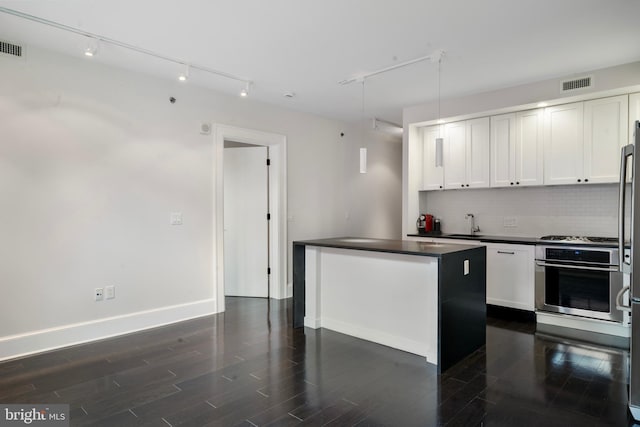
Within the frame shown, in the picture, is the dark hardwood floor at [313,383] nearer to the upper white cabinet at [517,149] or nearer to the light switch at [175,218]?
the light switch at [175,218]

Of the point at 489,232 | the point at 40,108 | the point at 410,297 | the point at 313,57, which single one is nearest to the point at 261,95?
the point at 313,57

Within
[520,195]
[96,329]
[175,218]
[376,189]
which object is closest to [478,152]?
[520,195]

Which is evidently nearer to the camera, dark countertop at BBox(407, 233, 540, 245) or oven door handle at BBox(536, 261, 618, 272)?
oven door handle at BBox(536, 261, 618, 272)

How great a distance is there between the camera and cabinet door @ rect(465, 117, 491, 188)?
479 cm

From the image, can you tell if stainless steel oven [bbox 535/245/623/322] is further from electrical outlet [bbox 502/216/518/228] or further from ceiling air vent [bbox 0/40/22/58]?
ceiling air vent [bbox 0/40/22/58]

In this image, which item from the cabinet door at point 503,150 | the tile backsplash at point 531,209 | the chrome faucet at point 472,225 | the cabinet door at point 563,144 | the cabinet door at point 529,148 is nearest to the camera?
the cabinet door at point 563,144

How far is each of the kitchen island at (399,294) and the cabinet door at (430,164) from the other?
1984mm

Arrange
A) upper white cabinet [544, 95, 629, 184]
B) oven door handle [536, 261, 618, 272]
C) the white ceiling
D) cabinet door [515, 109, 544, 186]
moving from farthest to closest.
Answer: cabinet door [515, 109, 544, 186]
upper white cabinet [544, 95, 629, 184]
oven door handle [536, 261, 618, 272]
the white ceiling

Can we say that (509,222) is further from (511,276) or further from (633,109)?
(633,109)

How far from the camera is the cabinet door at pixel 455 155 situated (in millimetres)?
5004

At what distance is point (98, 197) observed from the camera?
363 centimetres

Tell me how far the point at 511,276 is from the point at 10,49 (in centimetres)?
553

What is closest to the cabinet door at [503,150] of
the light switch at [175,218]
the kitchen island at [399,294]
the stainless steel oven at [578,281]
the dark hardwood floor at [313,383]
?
the stainless steel oven at [578,281]

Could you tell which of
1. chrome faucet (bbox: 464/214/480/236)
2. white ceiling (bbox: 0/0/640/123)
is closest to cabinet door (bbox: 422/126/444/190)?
chrome faucet (bbox: 464/214/480/236)
